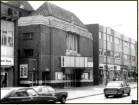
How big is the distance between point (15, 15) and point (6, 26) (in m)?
1.63

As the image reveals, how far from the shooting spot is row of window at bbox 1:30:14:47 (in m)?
29.5

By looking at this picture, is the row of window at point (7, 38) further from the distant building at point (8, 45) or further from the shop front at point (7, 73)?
the shop front at point (7, 73)

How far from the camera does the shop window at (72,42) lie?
41188 mm

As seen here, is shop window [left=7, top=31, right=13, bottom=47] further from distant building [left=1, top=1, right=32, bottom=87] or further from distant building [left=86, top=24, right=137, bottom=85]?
distant building [left=86, top=24, right=137, bottom=85]

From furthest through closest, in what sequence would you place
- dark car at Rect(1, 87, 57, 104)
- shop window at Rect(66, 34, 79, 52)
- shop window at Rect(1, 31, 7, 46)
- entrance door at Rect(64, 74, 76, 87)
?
Answer: shop window at Rect(66, 34, 79, 52) < entrance door at Rect(64, 74, 76, 87) < shop window at Rect(1, 31, 7, 46) < dark car at Rect(1, 87, 57, 104)

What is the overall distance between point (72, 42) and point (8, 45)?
14.0 metres

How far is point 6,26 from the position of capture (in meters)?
29.9

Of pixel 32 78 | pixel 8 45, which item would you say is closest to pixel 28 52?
pixel 32 78

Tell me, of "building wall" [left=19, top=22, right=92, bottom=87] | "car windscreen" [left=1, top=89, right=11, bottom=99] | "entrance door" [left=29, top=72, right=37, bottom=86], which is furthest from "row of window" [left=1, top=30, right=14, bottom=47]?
"car windscreen" [left=1, top=89, right=11, bottom=99]

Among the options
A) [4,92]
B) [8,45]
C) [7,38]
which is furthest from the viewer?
[8,45]

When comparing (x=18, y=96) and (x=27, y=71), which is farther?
(x=27, y=71)

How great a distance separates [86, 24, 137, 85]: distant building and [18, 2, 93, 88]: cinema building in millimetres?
9330

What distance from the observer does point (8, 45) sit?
30219mm

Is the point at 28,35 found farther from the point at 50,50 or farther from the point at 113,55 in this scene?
the point at 113,55
